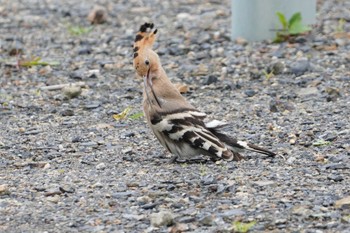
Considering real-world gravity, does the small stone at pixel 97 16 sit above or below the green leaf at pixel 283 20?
below

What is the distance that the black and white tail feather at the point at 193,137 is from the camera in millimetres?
6672

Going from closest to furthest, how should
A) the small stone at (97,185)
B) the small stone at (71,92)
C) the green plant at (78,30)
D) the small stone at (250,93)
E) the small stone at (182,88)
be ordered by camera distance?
the small stone at (97,185)
the small stone at (250,93)
the small stone at (71,92)
the small stone at (182,88)
the green plant at (78,30)

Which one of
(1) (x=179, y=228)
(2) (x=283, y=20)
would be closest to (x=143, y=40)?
(1) (x=179, y=228)

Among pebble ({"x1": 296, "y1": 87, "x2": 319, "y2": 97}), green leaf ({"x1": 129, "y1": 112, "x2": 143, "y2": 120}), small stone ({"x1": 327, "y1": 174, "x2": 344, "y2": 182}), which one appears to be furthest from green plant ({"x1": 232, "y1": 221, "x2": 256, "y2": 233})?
pebble ({"x1": 296, "y1": 87, "x2": 319, "y2": 97})

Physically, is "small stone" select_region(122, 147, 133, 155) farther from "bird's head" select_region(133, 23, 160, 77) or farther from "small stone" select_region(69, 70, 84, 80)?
"small stone" select_region(69, 70, 84, 80)

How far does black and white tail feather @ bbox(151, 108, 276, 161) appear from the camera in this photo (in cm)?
667

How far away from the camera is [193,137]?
672cm

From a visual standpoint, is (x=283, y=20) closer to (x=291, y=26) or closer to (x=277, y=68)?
(x=291, y=26)

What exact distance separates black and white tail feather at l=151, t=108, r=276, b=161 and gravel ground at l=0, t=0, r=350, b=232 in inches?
4.4

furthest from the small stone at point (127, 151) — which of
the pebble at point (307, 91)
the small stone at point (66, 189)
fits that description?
the pebble at point (307, 91)

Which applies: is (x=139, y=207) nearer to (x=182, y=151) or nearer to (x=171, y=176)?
(x=171, y=176)

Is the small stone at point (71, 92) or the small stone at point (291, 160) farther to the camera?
the small stone at point (71, 92)

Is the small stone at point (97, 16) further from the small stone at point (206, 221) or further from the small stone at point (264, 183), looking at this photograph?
the small stone at point (206, 221)

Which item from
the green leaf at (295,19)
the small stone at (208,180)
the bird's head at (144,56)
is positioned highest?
the bird's head at (144,56)
